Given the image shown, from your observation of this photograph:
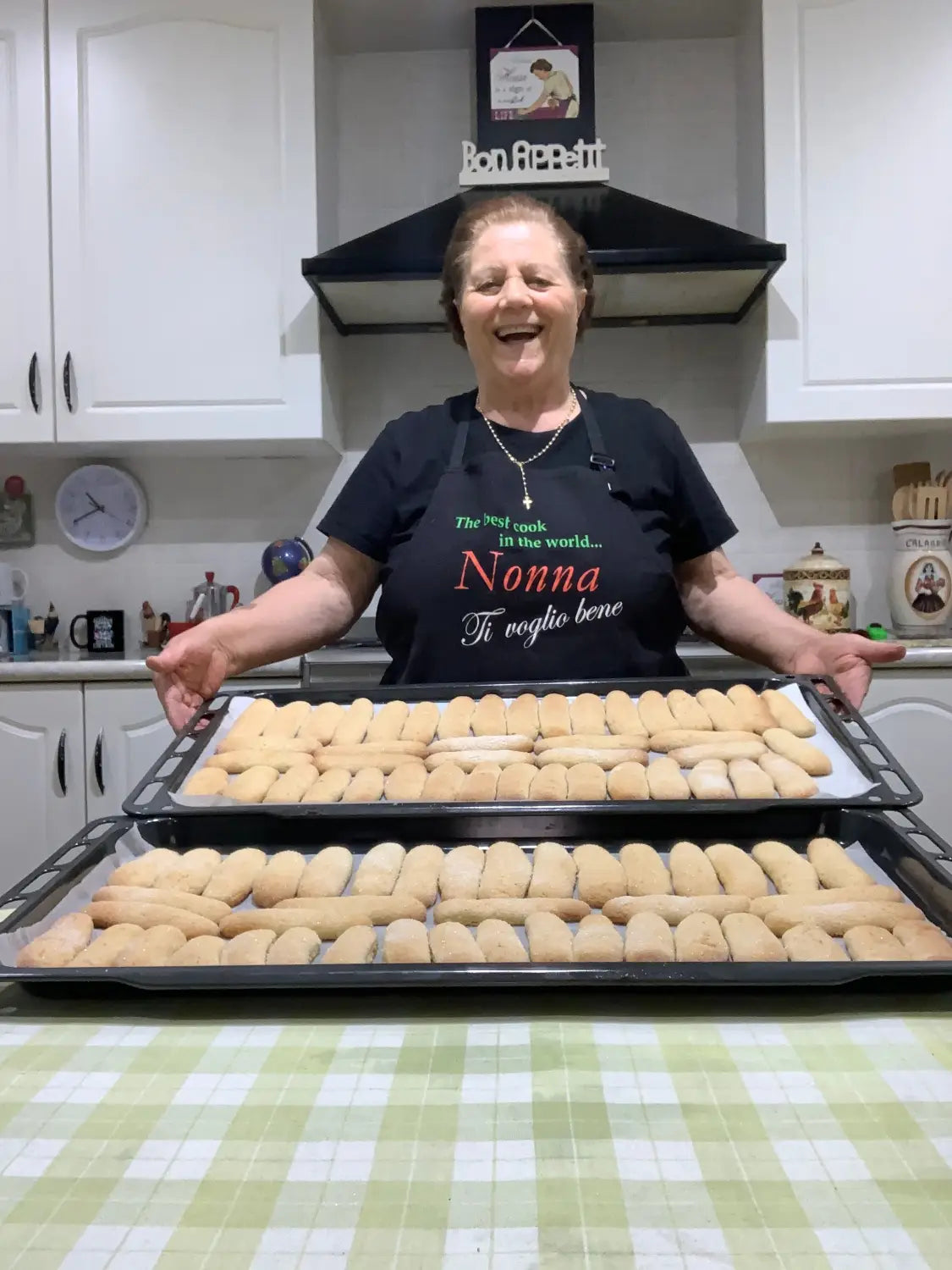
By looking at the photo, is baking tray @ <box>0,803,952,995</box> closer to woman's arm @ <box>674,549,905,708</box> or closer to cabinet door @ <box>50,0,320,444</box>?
woman's arm @ <box>674,549,905,708</box>

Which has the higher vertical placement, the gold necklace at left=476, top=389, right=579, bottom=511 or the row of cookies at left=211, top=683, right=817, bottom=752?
the gold necklace at left=476, top=389, right=579, bottom=511

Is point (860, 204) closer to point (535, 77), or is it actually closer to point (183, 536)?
point (535, 77)

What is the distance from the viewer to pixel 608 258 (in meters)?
1.96

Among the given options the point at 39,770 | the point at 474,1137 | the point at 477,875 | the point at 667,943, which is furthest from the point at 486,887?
the point at 39,770

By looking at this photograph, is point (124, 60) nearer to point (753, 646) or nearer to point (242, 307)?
point (242, 307)

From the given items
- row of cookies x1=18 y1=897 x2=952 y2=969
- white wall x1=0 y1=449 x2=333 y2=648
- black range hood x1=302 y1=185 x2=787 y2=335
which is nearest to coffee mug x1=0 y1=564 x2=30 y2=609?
white wall x1=0 y1=449 x2=333 y2=648

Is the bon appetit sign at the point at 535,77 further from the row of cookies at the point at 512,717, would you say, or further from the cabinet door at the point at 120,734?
the row of cookies at the point at 512,717

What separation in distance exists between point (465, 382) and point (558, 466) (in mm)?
1310

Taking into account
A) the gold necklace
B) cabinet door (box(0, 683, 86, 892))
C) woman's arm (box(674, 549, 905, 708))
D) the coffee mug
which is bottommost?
cabinet door (box(0, 683, 86, 892))

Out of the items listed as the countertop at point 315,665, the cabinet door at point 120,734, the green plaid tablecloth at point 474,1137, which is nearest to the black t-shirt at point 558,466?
the countertop at point 315,665

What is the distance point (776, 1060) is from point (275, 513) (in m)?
2.27

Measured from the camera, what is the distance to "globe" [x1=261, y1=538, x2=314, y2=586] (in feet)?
7.99

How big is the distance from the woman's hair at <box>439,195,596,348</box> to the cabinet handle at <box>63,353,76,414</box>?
1.24 metres

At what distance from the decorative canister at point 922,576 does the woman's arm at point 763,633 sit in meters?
1.12
